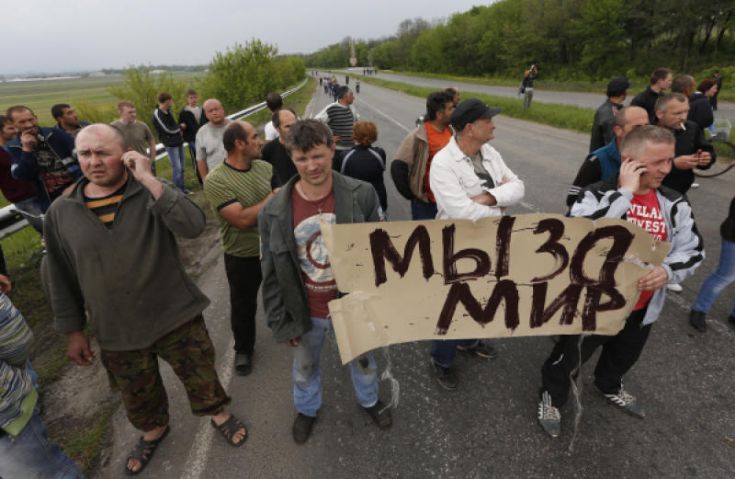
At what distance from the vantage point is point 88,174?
1.85 metres

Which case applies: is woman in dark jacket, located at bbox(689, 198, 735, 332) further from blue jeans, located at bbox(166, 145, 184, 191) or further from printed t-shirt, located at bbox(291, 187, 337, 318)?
blue jeans, located at bbox(166, 145, 184, 191)

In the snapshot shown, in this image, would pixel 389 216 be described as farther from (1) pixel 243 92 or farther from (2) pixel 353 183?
(1) pixel 243 92

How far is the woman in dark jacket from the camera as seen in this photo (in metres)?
3.12

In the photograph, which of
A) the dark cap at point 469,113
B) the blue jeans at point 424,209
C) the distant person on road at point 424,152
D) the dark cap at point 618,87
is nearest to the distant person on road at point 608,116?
the dark cap at point 618,87

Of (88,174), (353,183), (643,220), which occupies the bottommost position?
(643,220)

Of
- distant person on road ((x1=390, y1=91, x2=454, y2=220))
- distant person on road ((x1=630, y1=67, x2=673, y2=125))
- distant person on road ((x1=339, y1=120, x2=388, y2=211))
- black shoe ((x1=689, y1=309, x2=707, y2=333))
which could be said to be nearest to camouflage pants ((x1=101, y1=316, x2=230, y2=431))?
distant person on road ((x1=339, y1=120, x2=388, y2=211))

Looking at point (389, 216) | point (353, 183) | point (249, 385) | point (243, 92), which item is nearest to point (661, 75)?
point (389, 216)

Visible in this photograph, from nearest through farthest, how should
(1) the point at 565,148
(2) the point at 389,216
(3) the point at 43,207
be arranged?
(3) the point at 43,207
(2) the point at 389,216
(1) the point at 565,148

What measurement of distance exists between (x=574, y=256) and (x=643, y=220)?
1.57 feet

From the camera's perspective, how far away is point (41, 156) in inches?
174

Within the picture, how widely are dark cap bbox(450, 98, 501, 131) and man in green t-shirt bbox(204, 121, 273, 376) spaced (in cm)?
134

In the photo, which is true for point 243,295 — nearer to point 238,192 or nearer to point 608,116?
point 238,192

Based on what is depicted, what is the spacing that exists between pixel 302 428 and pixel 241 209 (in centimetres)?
162

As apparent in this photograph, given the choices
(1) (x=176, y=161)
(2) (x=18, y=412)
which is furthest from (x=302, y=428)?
(1) (x=176, y=161)
